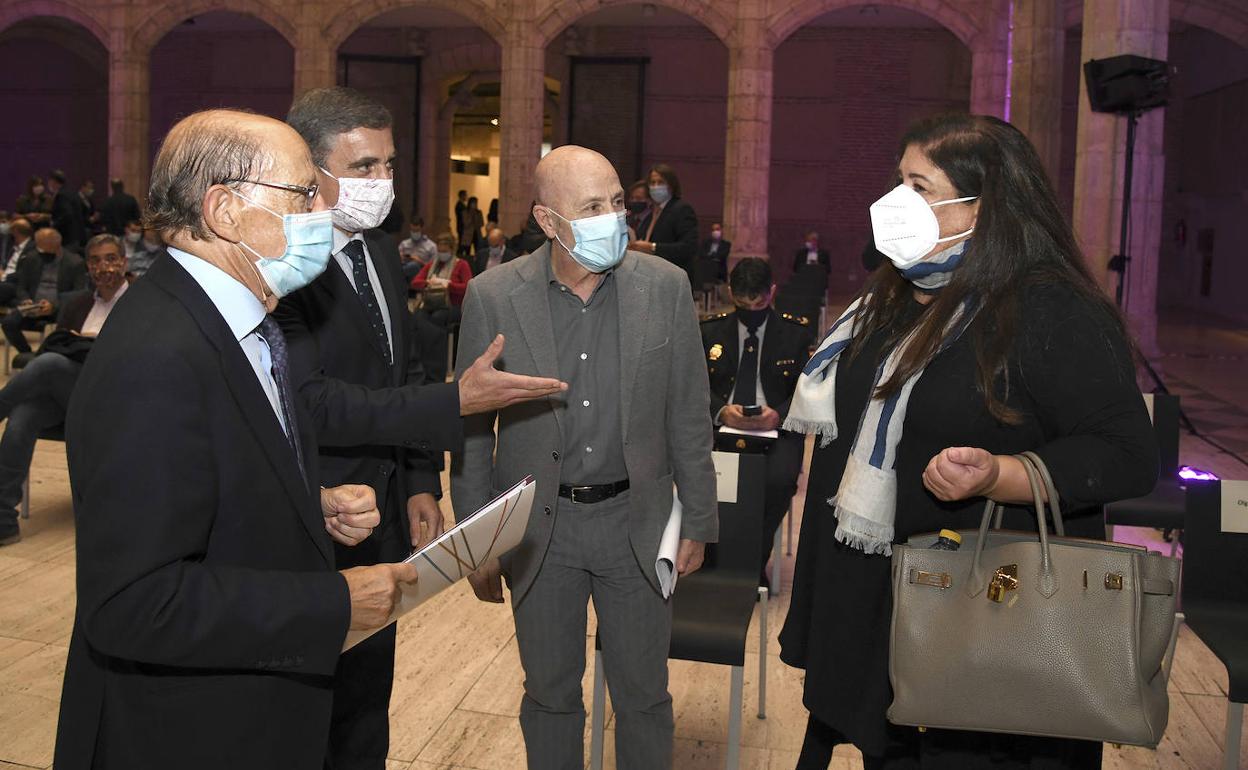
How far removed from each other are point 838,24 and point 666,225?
16788 millimetres

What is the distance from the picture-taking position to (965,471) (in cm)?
192

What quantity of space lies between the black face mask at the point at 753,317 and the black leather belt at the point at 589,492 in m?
2.72

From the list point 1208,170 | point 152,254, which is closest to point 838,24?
point 1208,170

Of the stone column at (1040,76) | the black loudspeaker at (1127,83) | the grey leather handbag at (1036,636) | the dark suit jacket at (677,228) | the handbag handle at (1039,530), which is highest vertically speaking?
the stone column at (1040,76)

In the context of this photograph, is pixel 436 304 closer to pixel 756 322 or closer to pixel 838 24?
pixel 756 322

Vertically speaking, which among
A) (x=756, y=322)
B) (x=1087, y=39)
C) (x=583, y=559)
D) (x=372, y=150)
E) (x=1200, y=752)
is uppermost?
(x=1087, y=39)

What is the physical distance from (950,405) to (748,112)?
55.5 feet

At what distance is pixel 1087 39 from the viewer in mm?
9938

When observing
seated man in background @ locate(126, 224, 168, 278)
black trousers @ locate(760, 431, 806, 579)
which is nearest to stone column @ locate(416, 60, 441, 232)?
seated man in background @ locate(126, 224, 168, 278)

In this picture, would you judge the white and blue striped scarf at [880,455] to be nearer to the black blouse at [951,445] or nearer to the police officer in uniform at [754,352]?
the black blouse at [951,445]

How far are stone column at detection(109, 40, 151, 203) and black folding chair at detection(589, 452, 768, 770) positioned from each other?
64.2 feet

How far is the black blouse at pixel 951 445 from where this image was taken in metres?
1.98

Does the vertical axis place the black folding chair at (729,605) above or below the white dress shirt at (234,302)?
below

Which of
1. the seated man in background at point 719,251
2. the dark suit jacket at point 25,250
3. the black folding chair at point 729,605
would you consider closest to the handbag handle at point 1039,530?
the black folding chair at point 729,605
